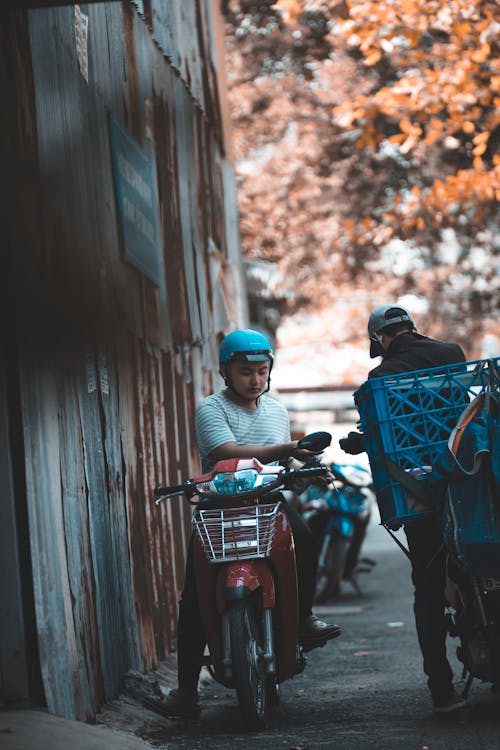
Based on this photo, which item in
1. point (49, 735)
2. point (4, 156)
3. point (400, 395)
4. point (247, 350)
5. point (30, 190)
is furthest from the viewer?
point (247, 350)

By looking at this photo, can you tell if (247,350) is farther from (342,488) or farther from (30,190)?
(342,488)

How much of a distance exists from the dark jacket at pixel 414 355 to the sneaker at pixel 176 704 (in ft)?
5.52

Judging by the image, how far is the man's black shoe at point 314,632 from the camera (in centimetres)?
537

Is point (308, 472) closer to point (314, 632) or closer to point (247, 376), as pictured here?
point (247, 376)

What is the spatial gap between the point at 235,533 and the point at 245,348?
37.1 inches

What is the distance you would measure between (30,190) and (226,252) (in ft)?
33.8

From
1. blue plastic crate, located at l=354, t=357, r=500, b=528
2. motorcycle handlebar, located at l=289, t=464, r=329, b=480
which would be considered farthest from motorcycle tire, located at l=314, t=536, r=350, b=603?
blue plastic crate, located at l=354, t=357, r=500, b=528

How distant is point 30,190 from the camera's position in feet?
3.42

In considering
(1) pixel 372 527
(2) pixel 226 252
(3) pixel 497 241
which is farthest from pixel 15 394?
(3) pixel 497 241

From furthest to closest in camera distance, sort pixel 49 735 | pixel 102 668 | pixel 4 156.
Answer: pixel 102 668
pixel 49 735
pixel 4 156

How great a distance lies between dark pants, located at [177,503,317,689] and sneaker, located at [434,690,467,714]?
737mm

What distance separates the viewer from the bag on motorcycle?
4.29 m

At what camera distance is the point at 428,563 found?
499 cm

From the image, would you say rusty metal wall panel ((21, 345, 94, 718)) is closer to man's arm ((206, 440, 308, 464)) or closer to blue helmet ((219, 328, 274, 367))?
man's arm ((206, 440, 308, 464))
